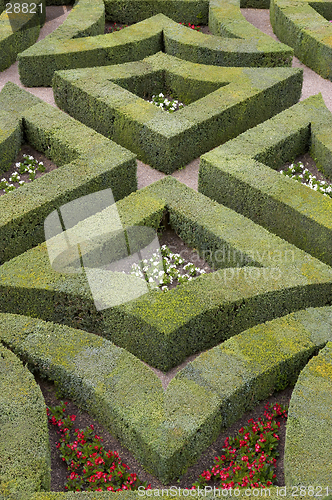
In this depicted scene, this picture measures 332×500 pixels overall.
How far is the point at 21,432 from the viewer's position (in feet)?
31.3

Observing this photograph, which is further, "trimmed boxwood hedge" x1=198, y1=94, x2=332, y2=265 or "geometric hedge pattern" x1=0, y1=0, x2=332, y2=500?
"trimmed boxwood hedge" x1=198, y1=94, x2=332, y2=265

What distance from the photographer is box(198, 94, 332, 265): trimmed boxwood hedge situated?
542 inches

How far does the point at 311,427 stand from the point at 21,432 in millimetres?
4571

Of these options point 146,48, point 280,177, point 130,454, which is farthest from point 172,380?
point 146,48

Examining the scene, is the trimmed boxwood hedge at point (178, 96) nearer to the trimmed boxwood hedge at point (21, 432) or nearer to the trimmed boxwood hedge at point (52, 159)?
the trimmed boxwood hedge at point (52, 159)

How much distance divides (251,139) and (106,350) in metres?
7.50

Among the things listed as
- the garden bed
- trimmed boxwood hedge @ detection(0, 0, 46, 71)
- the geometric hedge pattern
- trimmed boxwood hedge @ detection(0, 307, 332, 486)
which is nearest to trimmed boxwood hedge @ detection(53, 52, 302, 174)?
the geometric hedge pattern

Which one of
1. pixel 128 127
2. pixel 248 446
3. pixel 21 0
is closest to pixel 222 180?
pixel 128 127

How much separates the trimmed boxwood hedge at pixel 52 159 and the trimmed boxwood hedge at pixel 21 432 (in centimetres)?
383

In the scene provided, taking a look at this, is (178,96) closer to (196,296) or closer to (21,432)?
(196,296)

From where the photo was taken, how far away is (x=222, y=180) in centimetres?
1492

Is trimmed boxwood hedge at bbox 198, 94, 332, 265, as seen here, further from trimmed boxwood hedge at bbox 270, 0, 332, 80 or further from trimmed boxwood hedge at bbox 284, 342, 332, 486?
trimmed boxwood hedge at bbox 284, 342, 332, 486

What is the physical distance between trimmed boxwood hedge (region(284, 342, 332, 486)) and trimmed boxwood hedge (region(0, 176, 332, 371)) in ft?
5.60

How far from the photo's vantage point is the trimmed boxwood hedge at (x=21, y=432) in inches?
354
